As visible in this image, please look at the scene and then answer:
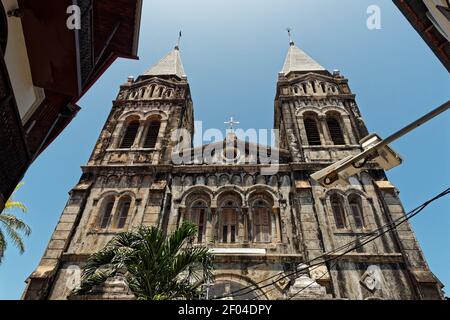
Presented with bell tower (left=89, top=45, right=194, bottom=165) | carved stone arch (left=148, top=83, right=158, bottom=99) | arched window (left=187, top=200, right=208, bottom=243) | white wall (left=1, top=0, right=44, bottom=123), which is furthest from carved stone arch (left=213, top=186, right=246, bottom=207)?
carved stone arch (left=148, top=83, right=158, bottom=99)

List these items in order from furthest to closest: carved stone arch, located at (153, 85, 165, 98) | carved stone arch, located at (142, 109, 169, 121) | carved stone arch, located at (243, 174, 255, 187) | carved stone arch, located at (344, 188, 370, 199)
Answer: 1. carved stone arch, located at (153, 85, 165, 98)
2. carved stone arch, located at (142, 109, 169, 121)
3. carved stone arch, located at (243, 174, 255, 187)
4. carved stone arch, located at (344, 188, 370, 199)

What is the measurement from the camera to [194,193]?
1427 centimetres

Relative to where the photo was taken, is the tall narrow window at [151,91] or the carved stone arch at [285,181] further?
the tall narrow window at [151,91]

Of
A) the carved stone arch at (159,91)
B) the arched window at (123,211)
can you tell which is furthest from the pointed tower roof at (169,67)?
the arched window at (123,211)

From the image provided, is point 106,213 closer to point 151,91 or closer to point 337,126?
point 151,91

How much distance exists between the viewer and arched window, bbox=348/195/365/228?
12.5 m

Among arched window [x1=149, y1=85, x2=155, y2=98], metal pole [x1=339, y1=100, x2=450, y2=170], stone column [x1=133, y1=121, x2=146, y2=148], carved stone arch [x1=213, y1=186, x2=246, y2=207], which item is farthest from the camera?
arched window [x1=149, y1=85, x2=155, y2=98]

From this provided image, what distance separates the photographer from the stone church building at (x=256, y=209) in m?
10.6

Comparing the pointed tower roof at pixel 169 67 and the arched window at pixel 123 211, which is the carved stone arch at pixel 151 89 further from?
the arched window at pixel 123 211

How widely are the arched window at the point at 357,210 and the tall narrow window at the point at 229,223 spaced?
5.40m

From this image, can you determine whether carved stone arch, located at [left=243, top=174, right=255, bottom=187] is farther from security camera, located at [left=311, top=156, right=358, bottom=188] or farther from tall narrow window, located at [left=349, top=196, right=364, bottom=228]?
security camera, located at [left=311, top=156, right=358, bottom=188]

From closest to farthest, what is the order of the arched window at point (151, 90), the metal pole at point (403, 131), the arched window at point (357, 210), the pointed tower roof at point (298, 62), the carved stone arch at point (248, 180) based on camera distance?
the metal pole at point (403, 131), the arched window at point (357, 210), the carved stone arch at point (248, 180), the arched window at point (151, 90), the pointed tower roof at point (298, 62)

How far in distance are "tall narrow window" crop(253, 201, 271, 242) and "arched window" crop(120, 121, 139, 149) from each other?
28.8ft
